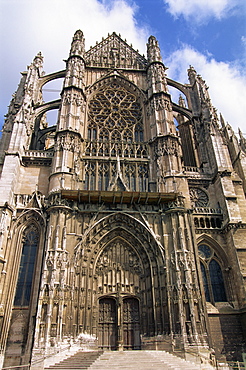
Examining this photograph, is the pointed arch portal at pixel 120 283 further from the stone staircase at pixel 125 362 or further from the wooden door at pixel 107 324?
the stone staircase at pixel 125 362

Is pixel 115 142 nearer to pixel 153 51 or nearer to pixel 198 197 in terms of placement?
pixel 198 197

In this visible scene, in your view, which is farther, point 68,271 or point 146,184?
point 146,184

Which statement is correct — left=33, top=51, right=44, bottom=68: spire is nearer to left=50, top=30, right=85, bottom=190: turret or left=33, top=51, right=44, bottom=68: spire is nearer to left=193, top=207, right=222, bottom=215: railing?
left=50, top=30, right=85, bottom=190: turret

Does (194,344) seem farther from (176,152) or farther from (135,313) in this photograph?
(176,152)

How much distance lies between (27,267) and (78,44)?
20268 mm

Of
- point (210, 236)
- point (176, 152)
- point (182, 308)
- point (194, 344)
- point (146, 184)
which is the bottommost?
point (194, 344)

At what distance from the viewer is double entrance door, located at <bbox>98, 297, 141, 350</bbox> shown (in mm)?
15852

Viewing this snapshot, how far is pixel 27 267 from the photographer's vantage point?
55.2 ft

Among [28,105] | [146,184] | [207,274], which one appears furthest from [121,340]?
[28,105]

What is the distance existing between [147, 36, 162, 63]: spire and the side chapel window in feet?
60.6

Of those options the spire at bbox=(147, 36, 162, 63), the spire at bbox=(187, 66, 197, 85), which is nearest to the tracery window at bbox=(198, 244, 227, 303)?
the spire at bbox=(187, 66, 197, 85)

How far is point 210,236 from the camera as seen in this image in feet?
61.8

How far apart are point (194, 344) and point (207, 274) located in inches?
190

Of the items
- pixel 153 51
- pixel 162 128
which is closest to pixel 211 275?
pixel 162 128
